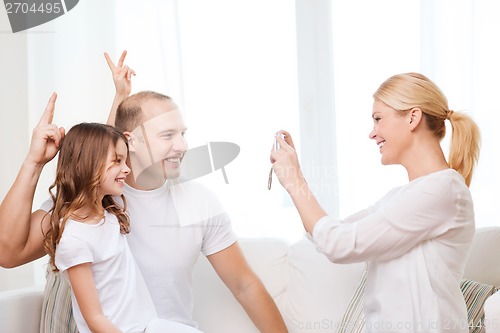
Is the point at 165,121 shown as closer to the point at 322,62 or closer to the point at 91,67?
the point at 322,62

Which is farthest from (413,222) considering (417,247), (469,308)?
(469,308)

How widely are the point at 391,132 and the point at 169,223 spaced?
68 centimetres

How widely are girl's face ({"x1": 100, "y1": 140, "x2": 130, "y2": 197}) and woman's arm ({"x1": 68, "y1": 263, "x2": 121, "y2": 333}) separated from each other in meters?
0.21

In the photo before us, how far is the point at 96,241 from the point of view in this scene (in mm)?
1621

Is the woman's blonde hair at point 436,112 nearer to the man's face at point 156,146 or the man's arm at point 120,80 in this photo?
the man's face at point 156,146

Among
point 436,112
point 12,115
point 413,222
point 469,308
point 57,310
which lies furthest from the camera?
point 12,115

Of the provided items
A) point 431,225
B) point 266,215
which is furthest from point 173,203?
point 431,225

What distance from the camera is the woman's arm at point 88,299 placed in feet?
5.10

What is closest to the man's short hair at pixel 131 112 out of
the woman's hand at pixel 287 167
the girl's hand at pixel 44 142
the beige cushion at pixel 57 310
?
the girl's hand at pixel 44 142

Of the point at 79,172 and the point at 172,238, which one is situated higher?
the point at 79,172

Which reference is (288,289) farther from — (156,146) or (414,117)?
(414,117)

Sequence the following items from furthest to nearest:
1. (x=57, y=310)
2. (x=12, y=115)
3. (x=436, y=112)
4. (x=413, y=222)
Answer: (x=12, y=115)
(x=57, y=310)
(x=436, y=112)
(x=413, y=222)

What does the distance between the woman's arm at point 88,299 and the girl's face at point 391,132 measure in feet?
2.52

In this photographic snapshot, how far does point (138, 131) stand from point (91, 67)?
3.16 feet
